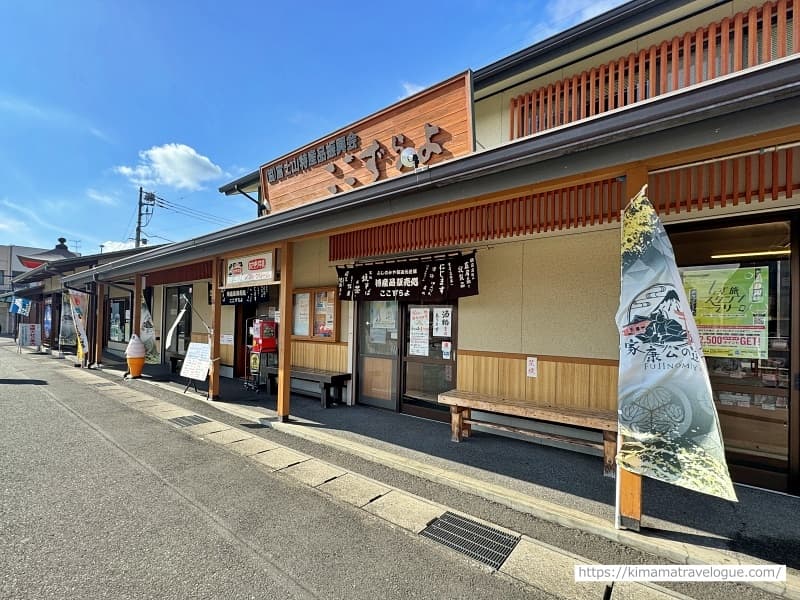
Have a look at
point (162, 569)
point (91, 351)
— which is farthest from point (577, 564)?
point (91, 351)

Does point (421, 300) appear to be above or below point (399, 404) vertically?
above

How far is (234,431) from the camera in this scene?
5375 millimetres

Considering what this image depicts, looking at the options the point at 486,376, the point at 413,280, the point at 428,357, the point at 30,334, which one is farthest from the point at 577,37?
the point at 30,334

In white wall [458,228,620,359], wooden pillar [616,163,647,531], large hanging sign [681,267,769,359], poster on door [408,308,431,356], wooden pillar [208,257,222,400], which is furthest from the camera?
wooden pillar [208,257,222,400]

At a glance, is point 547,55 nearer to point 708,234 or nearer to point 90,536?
point 708,234

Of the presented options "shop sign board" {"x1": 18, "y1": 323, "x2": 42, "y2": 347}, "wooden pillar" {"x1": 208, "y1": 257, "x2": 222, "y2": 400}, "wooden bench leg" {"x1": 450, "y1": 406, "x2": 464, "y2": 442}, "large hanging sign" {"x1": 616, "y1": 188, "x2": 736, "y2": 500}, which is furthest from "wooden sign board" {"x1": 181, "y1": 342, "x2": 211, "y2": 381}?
"shop sign board" {"x1": 18, "y1": 323, "x2": 42, "y2": 347}

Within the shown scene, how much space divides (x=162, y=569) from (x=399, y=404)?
422cm

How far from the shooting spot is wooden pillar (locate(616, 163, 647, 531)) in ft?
9.01

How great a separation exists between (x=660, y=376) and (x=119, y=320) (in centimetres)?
1780

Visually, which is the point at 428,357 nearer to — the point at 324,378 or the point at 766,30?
the point at 324,378

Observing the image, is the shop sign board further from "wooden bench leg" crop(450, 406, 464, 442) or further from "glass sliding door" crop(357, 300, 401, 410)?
"wooden bench leg" crop(450, 406, 464, 442)

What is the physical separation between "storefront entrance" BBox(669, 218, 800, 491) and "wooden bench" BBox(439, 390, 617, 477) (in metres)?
1.20

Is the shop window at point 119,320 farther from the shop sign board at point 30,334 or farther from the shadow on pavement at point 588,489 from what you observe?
the shadow on pavement at point 588,489

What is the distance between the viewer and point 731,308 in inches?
151
